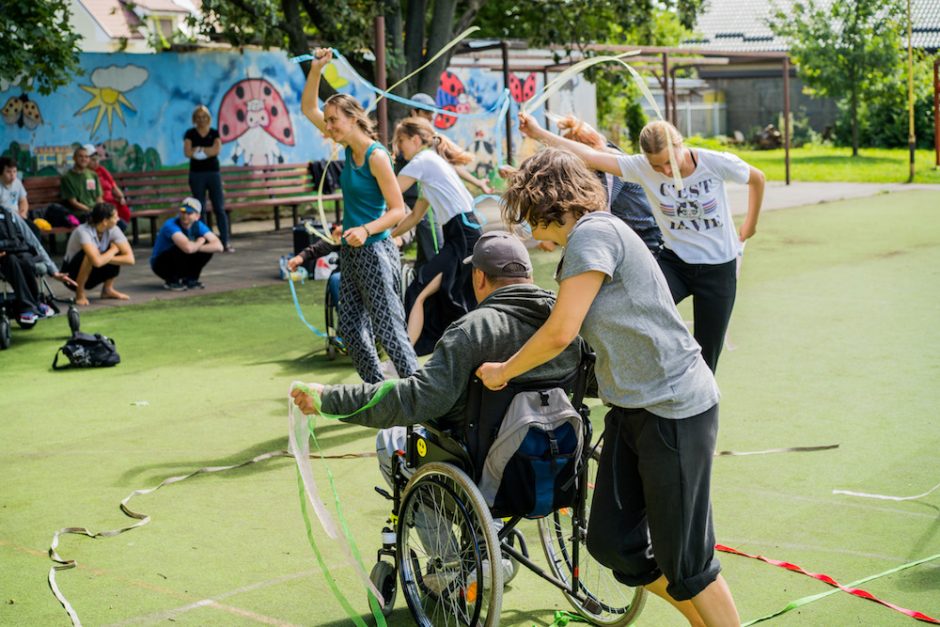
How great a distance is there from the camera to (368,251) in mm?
6574

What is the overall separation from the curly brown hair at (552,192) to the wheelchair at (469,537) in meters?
0.57

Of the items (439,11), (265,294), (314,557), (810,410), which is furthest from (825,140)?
(314,557)

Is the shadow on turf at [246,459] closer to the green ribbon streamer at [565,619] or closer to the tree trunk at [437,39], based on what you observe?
the green ribbon streamer at [565,619]

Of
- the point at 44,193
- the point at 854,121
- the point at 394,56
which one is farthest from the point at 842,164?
the point at 44,193

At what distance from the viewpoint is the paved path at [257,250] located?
1314cm

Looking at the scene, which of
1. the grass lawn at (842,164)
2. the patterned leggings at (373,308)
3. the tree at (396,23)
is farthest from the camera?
the grass lawn at (842,164)

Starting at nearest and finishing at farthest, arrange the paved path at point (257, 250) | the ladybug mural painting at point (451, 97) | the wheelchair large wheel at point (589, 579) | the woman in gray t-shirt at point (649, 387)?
the woman in gray t-shirt at point (649, 387) → the wheelchair large wheel at point (589, 579) → the paved path at point (257, 250) → the ladybug mural painting at point (451, 97)

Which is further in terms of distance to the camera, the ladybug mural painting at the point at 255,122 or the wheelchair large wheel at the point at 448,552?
the ladybug mural painting at the point at 255,122

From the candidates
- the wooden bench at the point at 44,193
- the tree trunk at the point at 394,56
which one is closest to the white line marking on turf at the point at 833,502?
the tree trunk at the point at 394,56

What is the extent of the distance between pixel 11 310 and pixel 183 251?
286cm

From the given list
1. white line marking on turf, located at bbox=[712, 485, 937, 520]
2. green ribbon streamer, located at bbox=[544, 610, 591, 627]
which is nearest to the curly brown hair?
green ribbon streamer, located at bbox=[544, 610, 591, 627]

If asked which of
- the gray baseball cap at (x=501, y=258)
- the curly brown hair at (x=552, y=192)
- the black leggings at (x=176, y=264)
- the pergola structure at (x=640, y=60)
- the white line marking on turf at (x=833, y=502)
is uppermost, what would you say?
the pergola structure at (x=640, y=60)

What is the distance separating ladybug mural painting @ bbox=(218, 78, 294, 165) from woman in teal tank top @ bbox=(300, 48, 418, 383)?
1300 centimetres

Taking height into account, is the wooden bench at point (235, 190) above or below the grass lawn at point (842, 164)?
above
